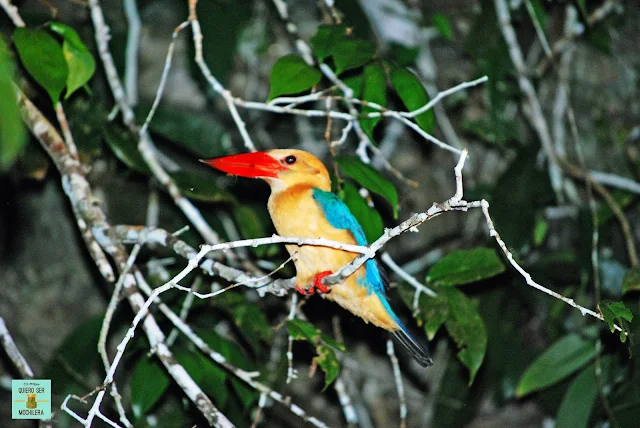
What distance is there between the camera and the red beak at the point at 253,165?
8.41 ft

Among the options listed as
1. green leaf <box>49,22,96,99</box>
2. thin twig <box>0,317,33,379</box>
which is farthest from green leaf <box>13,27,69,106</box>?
thin twig <box>0,317,33,379</box>

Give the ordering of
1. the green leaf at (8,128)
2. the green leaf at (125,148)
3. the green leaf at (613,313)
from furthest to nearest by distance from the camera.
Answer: the green leaf at (125,148) → the green leaf at (613,313) → the green leaf at (8,128)

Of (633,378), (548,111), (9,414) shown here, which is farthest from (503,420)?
(9,414)

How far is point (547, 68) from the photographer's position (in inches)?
179

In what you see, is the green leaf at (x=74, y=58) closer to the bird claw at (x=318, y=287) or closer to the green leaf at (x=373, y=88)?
the green leaf at (x=373, y=88)

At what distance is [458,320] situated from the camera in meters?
2.64

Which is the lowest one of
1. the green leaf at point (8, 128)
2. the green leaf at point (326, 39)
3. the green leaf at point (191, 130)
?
the green leaf at point (191, 130)

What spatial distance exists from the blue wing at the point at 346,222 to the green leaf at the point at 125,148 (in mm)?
754

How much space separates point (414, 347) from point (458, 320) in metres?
0.19

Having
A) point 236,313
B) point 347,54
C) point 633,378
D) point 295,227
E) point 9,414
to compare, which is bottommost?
point 633,378

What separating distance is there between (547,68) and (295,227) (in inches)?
108

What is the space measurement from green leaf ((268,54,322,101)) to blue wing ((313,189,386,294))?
0.41 meters

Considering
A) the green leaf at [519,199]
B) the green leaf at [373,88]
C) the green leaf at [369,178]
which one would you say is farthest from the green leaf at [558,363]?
the green leaf at [373,88]

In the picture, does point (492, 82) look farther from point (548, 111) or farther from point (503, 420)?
point (503, 420)
